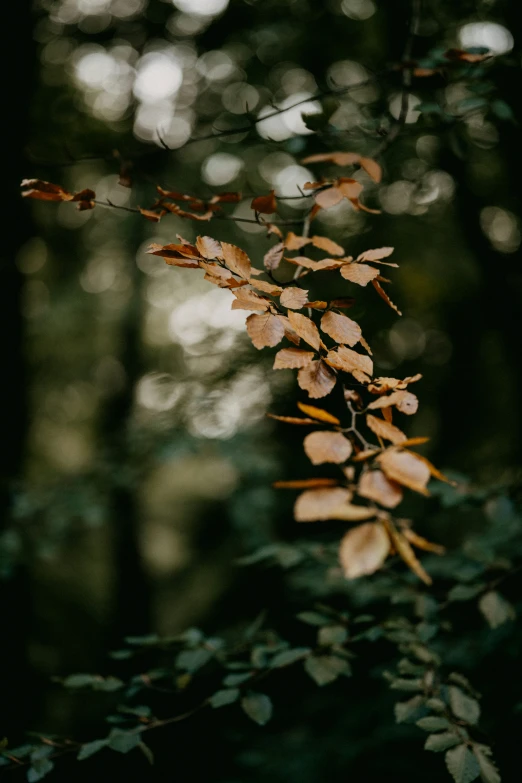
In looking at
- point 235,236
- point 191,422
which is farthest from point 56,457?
point 191,422

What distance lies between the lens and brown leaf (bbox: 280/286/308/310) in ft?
2.90

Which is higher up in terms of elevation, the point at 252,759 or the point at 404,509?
the point at 252,759

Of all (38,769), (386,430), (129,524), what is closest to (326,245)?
(386,430)

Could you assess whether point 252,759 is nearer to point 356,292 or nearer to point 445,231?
point 356,292

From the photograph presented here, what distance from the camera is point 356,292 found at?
9.75 ft

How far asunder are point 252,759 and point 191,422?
1.92 meters

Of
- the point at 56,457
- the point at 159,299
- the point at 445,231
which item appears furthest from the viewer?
the point at 56,457

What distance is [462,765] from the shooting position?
0.96 m

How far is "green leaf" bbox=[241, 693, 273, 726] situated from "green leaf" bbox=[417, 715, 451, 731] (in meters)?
0.35

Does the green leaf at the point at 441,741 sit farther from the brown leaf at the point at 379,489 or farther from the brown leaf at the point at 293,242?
the brown leaf at the point at 293,242

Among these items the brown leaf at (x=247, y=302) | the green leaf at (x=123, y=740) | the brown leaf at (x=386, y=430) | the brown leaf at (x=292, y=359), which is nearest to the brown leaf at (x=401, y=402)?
the brown leaf at (x=386, y=430)

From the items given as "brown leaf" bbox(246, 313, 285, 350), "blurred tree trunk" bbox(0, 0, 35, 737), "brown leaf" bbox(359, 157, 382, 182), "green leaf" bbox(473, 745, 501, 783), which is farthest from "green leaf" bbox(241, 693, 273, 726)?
"blurred tree trunk" bbox(0, 0, 35, 737)

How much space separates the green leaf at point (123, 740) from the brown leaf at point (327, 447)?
0.89 metres

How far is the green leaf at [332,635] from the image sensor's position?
1300mm
